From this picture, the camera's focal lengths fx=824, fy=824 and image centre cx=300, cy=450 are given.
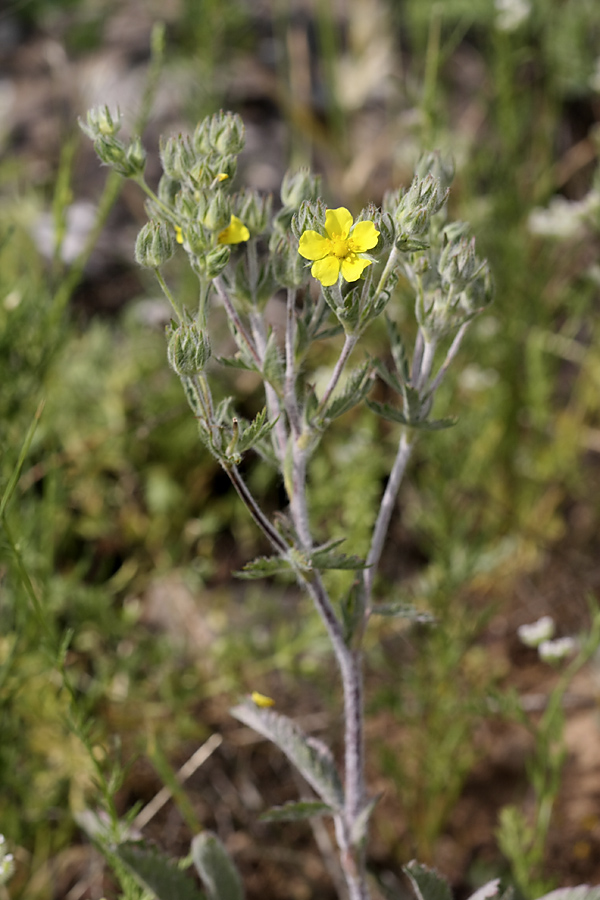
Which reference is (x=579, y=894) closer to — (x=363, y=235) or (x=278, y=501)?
(x=363, y=235)

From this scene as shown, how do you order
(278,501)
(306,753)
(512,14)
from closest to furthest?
(306,753) → (512,14) → (278,501)

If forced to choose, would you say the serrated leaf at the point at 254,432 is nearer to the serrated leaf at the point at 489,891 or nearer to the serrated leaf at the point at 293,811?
the serrated leaf at the point at 293,811

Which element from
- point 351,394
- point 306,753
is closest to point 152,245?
point 351,394

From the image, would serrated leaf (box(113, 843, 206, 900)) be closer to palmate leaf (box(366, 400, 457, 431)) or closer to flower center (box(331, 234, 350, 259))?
palmate leaf (box(366, 400, 457, 431))

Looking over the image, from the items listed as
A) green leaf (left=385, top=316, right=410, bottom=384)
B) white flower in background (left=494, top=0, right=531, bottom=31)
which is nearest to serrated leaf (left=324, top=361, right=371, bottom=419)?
green leaf (left=385, top=316, right=410, bottom=384)

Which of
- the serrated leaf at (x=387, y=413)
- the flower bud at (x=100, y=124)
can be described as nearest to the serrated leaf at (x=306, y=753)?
the serrated leaf at (x=387, y=413)
